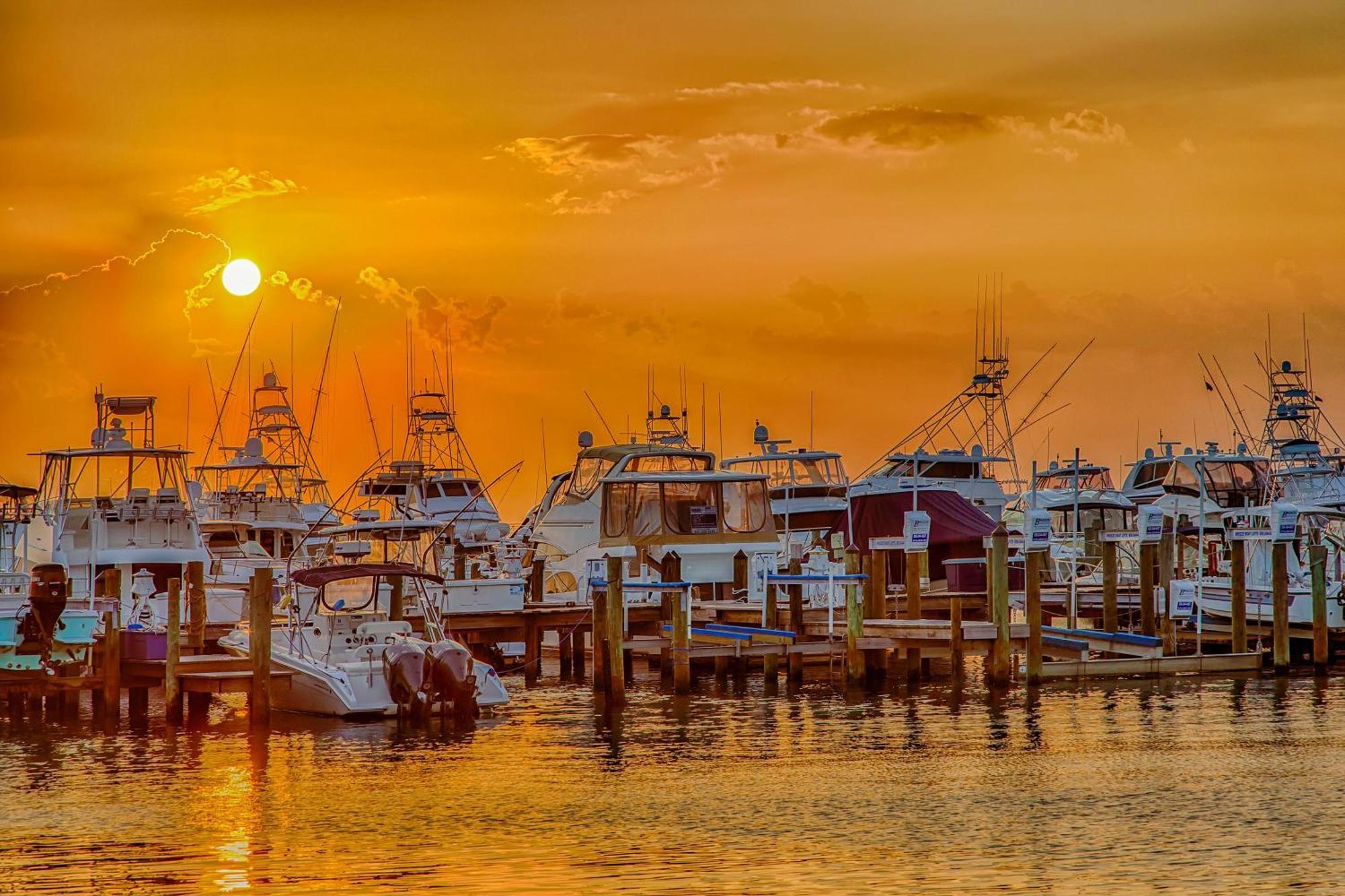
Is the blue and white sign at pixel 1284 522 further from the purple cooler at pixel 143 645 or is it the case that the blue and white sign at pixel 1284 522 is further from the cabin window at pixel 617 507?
the purple cooler at pixel 143 645

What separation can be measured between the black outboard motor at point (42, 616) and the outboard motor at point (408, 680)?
5.97m

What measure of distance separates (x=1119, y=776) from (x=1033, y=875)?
24.2 feet

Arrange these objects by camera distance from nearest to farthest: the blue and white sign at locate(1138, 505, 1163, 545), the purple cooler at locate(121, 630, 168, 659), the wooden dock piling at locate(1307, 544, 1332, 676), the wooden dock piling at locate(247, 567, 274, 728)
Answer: the wooden dock piling at locate(247, 567, 274, 728), the purple cooler at locate(121, 630, 168, 659), the wooden dock piling at locate(1307, 544, 1332, 676), the blue and white sign at locate(1138, 505, 1163, 545)

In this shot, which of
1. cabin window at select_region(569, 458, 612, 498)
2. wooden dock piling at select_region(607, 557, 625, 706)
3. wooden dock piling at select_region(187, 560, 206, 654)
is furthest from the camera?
cabin window at select_region(569, 458, 612, 498)

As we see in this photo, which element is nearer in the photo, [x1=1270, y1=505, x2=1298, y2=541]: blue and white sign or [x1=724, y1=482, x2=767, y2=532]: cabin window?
[x1=1270, y1=505, x2=1298, y2=541]: blue and white sign

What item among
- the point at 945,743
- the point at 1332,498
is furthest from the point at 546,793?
the point at 1332,498

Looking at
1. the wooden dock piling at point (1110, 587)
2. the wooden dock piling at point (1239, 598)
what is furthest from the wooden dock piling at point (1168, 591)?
the wooden dock piling at point (1239, 598)

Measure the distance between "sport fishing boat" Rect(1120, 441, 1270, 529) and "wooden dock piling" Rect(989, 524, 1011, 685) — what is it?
2147 cm

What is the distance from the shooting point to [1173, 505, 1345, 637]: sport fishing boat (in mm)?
42906

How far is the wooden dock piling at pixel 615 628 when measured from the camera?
114 ft

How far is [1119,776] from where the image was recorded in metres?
26.7

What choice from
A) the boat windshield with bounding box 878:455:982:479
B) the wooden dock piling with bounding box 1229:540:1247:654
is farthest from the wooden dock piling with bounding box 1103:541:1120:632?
the boat windshield with bounding box 878:455:982:479

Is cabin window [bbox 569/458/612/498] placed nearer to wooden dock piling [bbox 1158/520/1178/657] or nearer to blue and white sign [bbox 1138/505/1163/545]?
wooden dock piling [bbox 1158/520/1178/657]

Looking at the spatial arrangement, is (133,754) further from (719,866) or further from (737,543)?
(737,543)
